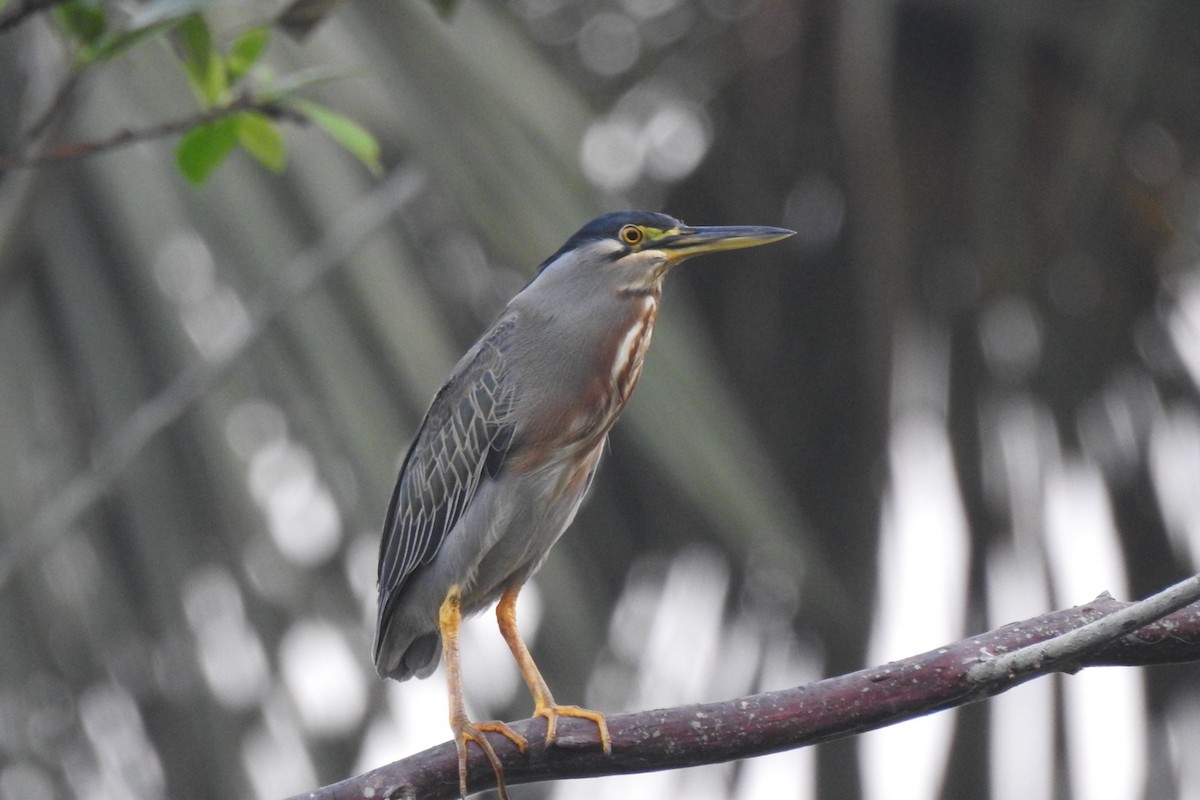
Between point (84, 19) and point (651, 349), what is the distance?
144cm

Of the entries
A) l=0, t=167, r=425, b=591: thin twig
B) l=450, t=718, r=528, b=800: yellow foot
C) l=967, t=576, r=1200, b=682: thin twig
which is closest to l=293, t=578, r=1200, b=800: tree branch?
l=967, t=576, r=1200, b=682: thin twig

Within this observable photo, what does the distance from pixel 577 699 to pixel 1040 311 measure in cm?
208

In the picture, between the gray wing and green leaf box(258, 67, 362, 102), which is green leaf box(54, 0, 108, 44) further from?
the gray wing

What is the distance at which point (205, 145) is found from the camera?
2123 millimetres

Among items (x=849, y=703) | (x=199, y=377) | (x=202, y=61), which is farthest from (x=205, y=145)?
(x=849, y=703)

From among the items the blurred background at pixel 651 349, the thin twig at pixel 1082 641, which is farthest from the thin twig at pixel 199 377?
the thin twig at pixel 1082 641

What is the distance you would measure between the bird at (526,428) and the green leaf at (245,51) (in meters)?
0.89

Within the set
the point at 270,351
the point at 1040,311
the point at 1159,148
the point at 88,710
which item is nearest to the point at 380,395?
the point at 270,351

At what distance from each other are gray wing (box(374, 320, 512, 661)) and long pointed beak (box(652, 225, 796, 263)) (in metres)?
0.40

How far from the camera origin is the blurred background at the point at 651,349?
9.89ft

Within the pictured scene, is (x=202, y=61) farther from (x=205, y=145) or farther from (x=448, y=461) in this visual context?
(x=448, y=461)

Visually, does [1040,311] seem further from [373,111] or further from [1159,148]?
[373,111]

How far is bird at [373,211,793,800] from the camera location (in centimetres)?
290

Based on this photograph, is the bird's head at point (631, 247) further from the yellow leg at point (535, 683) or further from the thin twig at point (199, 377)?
the yellow leg at point (535, 683)
